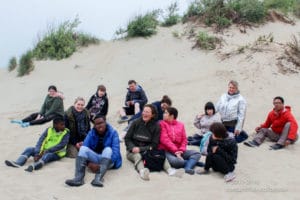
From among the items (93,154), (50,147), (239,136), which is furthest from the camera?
(239,136)

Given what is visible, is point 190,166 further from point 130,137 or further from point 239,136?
point 239,136

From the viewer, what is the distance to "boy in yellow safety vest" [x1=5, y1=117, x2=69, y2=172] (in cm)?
740

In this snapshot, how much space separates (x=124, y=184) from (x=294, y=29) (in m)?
11.8

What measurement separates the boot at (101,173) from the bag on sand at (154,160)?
2.06 ft

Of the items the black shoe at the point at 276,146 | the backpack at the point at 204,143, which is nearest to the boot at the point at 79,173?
the backpack at the point at 204,143

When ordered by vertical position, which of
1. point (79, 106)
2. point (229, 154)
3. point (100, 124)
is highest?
point (79, 106)

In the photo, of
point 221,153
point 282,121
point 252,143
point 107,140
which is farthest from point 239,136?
point 107,140

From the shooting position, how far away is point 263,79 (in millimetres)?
13086

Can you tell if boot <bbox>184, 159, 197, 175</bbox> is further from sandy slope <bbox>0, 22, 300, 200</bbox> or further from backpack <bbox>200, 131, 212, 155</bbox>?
backpack <bbox>200, 131, 212, 155</bbox>

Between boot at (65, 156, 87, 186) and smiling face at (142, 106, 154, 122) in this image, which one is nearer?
boot at (65, 156, 87, 186)

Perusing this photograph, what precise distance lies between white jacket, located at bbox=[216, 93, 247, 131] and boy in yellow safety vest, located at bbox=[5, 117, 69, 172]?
121 inches

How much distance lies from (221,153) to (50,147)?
2.79 meters

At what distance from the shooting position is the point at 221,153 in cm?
700

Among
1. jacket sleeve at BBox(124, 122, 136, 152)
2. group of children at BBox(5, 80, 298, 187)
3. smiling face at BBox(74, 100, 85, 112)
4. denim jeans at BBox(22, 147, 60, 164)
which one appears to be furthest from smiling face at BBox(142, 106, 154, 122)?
denim jeans at BBox(22, 147, 60, 164)
